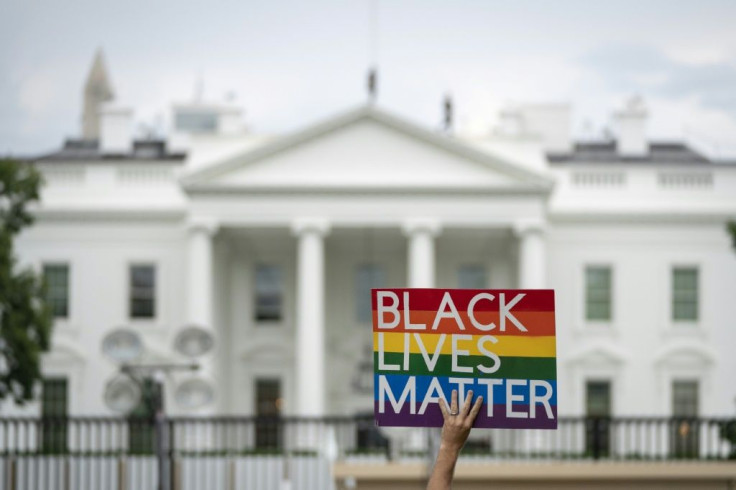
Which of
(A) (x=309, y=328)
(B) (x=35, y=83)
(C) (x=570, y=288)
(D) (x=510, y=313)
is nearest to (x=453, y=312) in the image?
(D) (x=510, y=313)

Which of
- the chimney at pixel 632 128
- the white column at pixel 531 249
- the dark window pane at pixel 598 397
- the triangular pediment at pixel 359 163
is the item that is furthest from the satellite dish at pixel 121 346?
the chimney at pixel 632 128

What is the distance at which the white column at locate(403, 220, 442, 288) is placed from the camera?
4131cm

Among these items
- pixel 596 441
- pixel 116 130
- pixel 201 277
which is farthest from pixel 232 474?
pixel 116 130

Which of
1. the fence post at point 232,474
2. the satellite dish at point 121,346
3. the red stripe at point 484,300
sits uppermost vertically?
the satellite dish at point 121,346

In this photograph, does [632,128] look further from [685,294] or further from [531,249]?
[531,249]

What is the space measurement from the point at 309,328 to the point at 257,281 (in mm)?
5534

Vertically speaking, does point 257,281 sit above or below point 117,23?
below

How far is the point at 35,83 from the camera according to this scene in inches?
1366

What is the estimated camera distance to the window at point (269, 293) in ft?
151

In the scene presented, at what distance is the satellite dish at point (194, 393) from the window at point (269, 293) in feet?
85.1

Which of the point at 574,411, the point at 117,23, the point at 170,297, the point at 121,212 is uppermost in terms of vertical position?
the point at 117,23

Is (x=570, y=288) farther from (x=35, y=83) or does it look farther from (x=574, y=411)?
(x=35, y=83)

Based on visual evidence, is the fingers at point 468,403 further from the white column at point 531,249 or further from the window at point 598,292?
the window at point 598,292

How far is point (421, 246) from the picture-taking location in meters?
41.5
